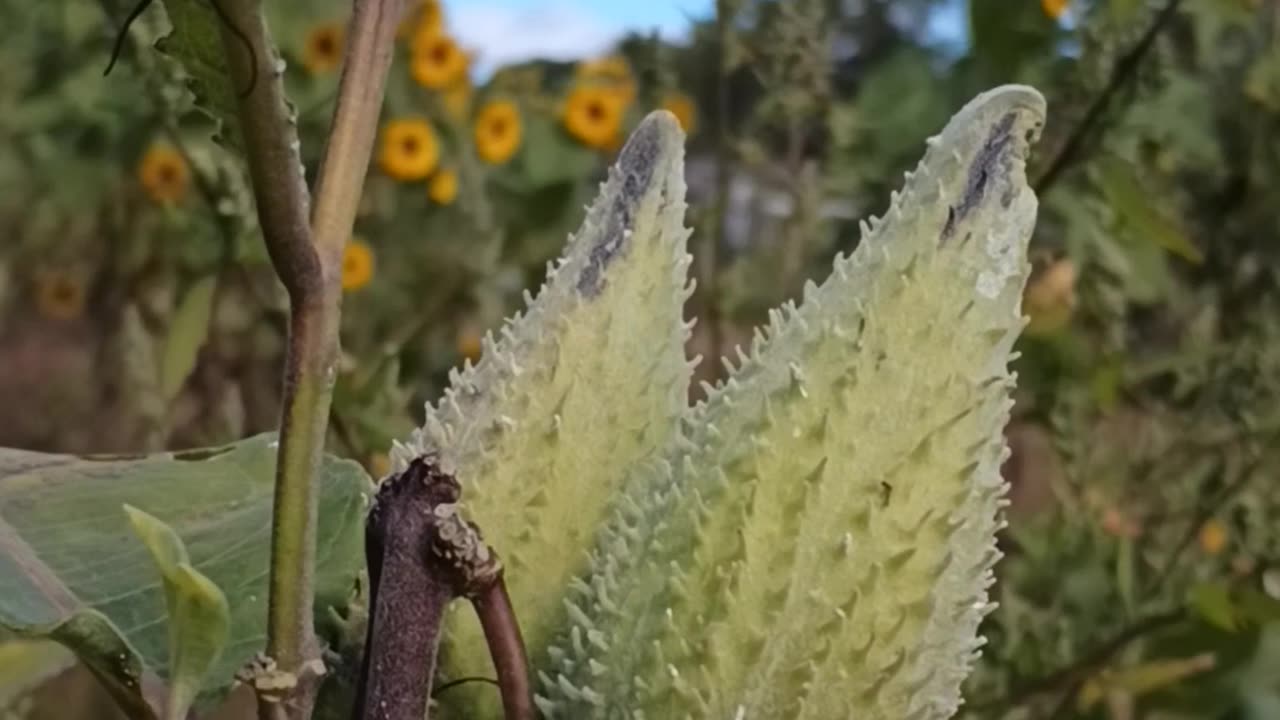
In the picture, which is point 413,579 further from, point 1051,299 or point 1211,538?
point 1211,538

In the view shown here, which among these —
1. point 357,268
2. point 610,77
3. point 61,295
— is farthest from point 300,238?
point 61,295

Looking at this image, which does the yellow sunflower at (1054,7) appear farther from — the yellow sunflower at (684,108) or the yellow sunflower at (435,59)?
the yellow sunflower at (435,59)

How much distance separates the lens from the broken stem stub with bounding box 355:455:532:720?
A: 0.31 m

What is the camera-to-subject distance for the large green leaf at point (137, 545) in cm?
36

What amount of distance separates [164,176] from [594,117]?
1.38ft

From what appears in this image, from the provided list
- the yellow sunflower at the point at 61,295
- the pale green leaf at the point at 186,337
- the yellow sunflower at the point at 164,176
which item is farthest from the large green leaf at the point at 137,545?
the yellow sunflower at the point at 61,295

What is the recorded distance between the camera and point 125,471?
0.48 meters

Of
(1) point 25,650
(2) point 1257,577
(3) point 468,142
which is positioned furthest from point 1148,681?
(3) point 468,142

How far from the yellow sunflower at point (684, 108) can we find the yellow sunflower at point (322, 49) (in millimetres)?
290

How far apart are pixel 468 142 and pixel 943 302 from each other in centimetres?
131

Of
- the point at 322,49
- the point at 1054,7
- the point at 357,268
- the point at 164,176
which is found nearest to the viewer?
the point at 1054,7

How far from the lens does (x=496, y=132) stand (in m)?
1.65

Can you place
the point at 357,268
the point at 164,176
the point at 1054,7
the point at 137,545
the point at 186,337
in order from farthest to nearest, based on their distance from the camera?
the point at 164,176 → the point at 357,268 → the point at 1054,7 → the point at 186,337 → the point at 137,545

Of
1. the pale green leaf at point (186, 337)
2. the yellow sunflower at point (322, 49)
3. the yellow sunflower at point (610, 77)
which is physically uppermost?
the yellow sunflower at point (610, 77)
